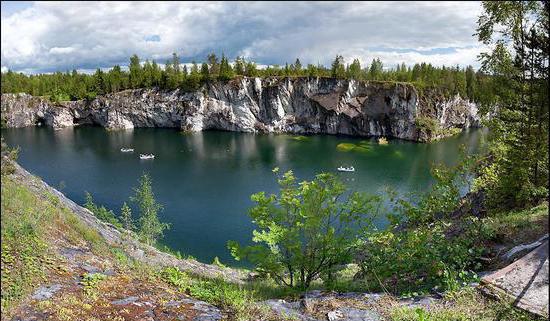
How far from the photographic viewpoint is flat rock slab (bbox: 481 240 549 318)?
7.55 meters

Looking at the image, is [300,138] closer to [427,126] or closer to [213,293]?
[427,126]

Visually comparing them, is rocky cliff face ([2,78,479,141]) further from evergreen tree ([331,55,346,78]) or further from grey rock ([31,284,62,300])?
grey rock ([31,284,62,300])

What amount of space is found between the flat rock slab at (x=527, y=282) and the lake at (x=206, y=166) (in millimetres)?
17974

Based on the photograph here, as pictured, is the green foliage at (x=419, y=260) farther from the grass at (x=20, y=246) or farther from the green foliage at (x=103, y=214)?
the green foliage at (x=103, y=214)

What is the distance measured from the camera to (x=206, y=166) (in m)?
68.1

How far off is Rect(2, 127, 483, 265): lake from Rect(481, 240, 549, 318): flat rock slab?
59.0 feet

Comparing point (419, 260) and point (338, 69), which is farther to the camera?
point (338, 69)

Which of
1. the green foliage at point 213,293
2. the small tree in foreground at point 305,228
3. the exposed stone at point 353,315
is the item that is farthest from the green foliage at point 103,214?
the exposed stone at point 353,315

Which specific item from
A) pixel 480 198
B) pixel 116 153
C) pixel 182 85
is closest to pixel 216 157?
pixel 116 153

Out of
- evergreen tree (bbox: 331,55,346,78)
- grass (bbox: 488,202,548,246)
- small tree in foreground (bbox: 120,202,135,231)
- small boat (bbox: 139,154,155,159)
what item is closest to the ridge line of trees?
evergreen tree (bbox: 331,55,346,78)

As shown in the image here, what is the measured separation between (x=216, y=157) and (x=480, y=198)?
62.1 metres

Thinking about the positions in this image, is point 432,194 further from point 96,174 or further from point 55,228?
point 96,174

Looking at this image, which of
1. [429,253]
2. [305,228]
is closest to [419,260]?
[429,253]

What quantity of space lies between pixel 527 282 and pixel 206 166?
6225cm
